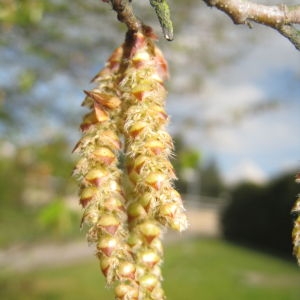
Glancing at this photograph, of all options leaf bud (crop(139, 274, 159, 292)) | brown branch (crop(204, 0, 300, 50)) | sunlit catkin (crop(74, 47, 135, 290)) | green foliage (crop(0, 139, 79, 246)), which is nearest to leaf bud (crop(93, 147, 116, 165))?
sunlit catkin (crop(74, 47, 135, 290))

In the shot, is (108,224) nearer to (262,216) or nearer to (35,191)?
(35,191)

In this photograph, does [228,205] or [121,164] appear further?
[228,205]

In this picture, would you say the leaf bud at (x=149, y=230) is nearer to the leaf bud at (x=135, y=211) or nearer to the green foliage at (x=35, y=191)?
the leaf bud at (x=135, y=211)

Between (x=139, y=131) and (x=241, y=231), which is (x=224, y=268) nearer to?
(x=241, y=231)

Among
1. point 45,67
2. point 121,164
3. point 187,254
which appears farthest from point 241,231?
point 121,164

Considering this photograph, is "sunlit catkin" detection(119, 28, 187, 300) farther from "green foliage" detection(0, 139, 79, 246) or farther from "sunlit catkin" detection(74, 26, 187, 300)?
"green foliage" detection(0, 139, 79, 246)

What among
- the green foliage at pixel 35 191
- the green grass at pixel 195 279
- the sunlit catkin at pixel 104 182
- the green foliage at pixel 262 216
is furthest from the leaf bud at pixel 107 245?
the green foliage at pixel 262 216
